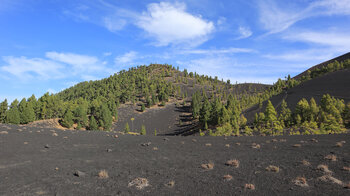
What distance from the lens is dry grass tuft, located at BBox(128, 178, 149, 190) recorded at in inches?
365

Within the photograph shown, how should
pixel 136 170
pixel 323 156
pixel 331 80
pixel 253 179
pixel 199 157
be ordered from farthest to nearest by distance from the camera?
pixel 331 80, pixel 199 157, pixel 323 156, pixel 136 170, pixel 253 179

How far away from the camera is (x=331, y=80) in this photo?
107 meters

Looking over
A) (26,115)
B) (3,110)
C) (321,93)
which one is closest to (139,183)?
(26,115)

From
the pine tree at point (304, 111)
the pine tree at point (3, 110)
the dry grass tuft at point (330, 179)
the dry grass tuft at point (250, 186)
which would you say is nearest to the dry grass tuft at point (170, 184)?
the dry grass tuft at point (250, 186)

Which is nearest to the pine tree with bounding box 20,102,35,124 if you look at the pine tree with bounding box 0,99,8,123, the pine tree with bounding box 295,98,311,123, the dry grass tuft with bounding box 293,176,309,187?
the pine tree with bounding box 0,99,8,123

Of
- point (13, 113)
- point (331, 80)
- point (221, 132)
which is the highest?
point (331, 80)

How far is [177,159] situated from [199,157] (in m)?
2.02

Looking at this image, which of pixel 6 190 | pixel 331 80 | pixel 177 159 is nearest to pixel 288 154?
pixel 177 159

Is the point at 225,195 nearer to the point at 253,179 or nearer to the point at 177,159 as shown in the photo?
the point at 253,179

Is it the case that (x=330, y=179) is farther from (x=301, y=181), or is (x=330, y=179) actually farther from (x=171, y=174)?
(x=171, y=174)

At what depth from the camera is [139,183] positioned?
959cm

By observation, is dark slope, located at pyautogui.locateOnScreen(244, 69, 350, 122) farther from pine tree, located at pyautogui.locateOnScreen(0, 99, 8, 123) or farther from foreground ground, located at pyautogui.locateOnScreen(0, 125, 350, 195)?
pine tree, located at pyautogui.locateOnScreen(0, 99, 8, 123)

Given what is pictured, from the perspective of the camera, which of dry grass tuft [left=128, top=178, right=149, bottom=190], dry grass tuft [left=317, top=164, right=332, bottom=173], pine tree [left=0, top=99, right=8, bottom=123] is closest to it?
dry grass tuft [left=128, top=178, right=149, bottom=190]

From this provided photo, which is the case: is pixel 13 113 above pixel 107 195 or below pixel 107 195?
above
